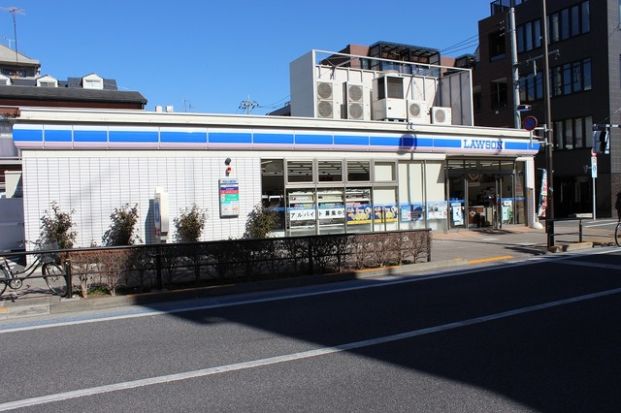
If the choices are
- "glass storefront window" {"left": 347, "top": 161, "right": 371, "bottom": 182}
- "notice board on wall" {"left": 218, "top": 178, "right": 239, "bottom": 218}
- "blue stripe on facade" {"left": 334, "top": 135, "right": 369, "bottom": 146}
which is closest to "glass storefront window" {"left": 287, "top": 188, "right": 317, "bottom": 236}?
"glass storefront window" {"left": 347, "top": 161, "right": 371, "bottom": 182}

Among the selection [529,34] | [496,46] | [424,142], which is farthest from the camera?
[496,46]

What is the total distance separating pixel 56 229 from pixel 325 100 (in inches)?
434

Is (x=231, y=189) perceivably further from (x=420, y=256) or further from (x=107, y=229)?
(x=420, y=256)

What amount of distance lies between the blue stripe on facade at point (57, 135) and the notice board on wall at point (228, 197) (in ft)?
14.3

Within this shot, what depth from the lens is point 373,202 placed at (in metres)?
18.5

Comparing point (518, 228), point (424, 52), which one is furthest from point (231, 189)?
point (424, 52)

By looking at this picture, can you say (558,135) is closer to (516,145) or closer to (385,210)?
(516,145)

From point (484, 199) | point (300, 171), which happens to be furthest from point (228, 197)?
point (484, 199)

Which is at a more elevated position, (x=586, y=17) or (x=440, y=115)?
(x=586, y=17)

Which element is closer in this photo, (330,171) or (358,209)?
(330,171)

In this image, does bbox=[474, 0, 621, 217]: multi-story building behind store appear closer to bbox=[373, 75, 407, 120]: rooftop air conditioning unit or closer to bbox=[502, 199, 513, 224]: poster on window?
bbox=[502, 199, 513, 224]: poster on window

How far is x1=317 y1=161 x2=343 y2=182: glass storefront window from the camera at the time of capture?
17578 millimetres

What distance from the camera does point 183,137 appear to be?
15266 millimetres

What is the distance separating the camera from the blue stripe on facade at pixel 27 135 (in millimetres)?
13289
